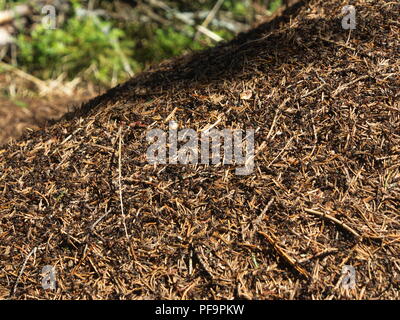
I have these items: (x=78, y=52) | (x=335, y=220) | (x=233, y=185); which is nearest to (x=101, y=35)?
(x=78, y=52)

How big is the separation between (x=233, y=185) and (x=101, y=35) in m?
4.16

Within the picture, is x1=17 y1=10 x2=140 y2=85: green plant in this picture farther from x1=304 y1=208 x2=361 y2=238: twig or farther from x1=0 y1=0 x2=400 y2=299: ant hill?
x1=304 y1=208 x2=361 y2=238: twig

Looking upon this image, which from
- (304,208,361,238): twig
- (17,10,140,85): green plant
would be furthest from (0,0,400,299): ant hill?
(17,10,140,85): green plant

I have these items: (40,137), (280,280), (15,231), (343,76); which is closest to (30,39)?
(40,137)

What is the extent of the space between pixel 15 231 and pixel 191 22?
15.6 feet

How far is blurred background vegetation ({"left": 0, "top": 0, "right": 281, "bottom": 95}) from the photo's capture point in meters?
6.04

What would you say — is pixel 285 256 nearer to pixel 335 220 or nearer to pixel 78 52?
pixel 335 220

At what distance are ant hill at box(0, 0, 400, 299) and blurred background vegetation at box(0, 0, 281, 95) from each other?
3.07 meters

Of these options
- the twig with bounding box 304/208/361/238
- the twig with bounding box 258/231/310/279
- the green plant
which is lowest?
the twig with bounding box 258/231/310/279

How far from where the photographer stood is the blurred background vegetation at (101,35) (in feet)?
19.8

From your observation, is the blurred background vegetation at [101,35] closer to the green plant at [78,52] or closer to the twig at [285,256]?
the green plant at [78,52]

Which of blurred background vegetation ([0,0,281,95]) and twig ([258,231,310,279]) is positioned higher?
blurred background vegetation ([0,0,281,95])

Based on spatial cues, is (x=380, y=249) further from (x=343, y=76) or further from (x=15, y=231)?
(x=15, y=231)

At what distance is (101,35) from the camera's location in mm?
5996
